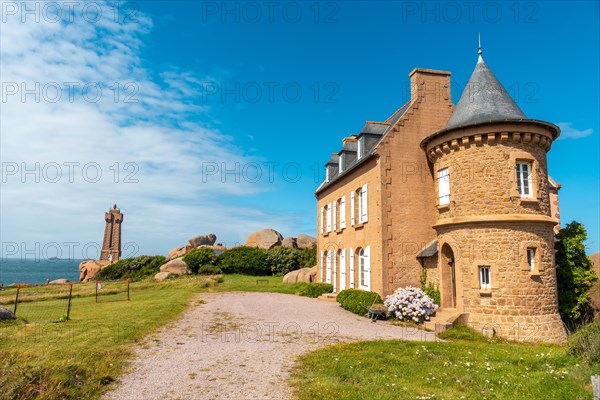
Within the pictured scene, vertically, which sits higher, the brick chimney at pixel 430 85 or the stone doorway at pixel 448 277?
the brick chimney at pixel 430 85

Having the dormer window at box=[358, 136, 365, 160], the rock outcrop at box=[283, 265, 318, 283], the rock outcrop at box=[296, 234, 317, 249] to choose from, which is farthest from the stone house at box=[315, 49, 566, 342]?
the rock outcrop at box=[296, 234, 317, 249]

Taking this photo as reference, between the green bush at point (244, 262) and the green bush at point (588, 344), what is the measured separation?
28202 millimetres

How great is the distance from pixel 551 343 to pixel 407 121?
10028 mm

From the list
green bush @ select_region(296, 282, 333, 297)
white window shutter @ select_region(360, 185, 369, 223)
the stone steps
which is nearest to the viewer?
white window shutter @ select_region(360, 185, 369, 223)

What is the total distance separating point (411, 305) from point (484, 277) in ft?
9.12

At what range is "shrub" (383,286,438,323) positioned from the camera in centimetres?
1469

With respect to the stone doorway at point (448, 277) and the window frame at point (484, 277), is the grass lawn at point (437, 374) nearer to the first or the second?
the window frame at point (484, 277)

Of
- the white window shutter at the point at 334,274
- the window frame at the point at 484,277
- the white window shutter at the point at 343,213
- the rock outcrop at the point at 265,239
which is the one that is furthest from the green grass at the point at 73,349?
the rock outcrop at the point at 265,239

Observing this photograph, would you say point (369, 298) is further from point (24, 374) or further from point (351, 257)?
point (24, 374)

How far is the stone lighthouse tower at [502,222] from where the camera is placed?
13.1 meters

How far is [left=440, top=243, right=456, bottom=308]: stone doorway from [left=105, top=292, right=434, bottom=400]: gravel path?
7.58ft

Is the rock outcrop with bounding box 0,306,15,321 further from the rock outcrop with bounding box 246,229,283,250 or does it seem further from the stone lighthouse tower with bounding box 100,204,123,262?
the stone lighthouse tower with bounding box 100,204,123,262

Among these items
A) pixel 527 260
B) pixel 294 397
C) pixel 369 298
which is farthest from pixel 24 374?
pixel 527 260

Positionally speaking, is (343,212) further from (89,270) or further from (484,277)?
(89,270)
